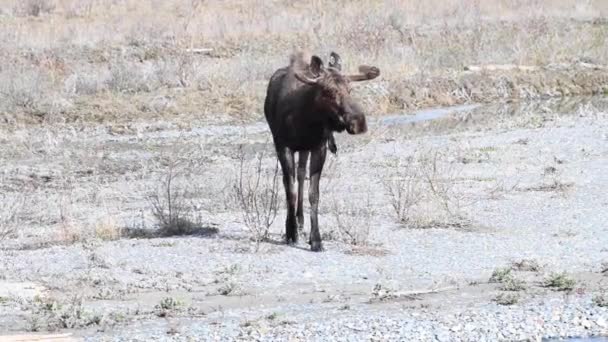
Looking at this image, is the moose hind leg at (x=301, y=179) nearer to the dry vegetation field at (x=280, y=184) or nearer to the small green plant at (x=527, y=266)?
the dry vegetation field at (x=280, y=184)

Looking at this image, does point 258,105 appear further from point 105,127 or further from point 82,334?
point 82,334

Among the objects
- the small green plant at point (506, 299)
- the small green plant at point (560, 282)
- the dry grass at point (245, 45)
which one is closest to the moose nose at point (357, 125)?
the small green plant at point (506, 299)

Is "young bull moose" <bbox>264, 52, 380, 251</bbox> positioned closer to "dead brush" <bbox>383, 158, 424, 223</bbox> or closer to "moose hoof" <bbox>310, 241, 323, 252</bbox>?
"moose hoof" <bbox>310, 241, 323, 252</bbox>

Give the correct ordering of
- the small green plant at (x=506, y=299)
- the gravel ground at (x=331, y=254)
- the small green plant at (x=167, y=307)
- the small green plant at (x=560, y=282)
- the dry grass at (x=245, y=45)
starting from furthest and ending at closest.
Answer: the dry grass at (x=245, y=45) < the small green plant at (x=560, y=282) < the small green plant at (x=506, y=299) < the small green plant at (x=167, y=307) < the gravel ground at (x=331, y=254)

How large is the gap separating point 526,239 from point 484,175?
5.47m

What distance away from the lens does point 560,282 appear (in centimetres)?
1399

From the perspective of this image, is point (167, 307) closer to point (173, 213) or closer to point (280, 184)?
point (173, 213)

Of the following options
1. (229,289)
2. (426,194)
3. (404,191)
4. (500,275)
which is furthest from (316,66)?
(426,194)

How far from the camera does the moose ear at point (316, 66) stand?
15023 millimetres

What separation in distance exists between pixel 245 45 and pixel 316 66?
24.1 meters

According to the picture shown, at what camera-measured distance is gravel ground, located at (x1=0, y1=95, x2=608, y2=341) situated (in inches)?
496

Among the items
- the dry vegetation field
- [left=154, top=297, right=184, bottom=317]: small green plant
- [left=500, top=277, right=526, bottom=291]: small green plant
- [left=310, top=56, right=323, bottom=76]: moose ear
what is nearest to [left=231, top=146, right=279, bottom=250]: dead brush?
the dry vegetation field

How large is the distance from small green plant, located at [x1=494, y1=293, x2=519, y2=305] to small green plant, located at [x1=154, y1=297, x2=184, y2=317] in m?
3.31

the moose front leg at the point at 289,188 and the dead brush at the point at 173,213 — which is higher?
the moose front leg at the point at 289,188
